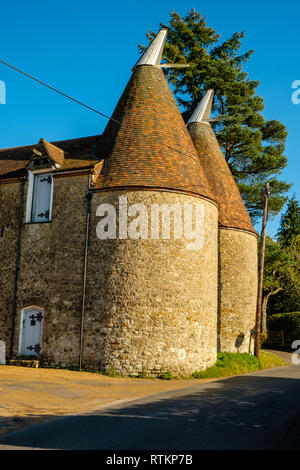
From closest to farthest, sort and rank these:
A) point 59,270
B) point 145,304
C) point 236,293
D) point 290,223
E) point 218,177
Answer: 1. point 145,304
2. point 59,270
3. point 236,293
4. point 218,177
5. point 290,223

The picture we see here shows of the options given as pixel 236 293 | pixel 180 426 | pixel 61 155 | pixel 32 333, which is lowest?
pixel 180 426

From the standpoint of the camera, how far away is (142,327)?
587 inches

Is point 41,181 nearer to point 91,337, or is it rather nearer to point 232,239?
point 91,337

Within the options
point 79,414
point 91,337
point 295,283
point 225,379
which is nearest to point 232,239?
point 225,379

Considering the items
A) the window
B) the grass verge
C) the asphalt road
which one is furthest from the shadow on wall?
the window

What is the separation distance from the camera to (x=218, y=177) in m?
22.7

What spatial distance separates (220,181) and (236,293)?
229 inches

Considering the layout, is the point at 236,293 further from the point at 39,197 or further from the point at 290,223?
the point at 290,223

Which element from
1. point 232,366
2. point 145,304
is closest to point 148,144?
point 145,304

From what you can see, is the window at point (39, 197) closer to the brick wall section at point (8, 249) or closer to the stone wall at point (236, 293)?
the brick wall section at point (8, 249)

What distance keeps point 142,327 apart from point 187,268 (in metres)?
2.75

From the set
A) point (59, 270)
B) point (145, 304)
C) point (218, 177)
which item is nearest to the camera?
point (145, 304)

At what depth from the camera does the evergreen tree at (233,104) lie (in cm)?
2956

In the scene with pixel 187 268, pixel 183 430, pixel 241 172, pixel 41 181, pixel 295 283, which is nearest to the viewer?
pixel 183 430
